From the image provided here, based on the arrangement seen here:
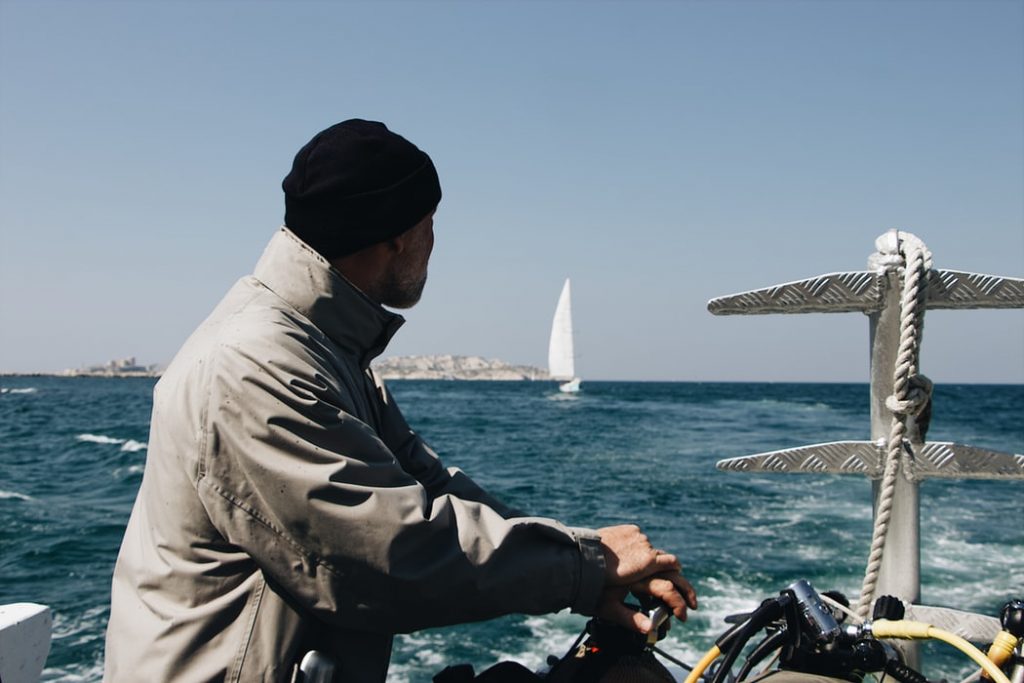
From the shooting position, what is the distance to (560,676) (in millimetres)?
1522

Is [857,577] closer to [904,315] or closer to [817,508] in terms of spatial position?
[817,508]

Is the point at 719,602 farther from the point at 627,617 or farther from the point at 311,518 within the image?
the point at 311,518

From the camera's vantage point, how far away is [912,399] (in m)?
2.77

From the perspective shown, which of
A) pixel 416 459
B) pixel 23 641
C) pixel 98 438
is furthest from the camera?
pixel 98 438

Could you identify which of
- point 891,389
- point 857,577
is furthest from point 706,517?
point 891,389

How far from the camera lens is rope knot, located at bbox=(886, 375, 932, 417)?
9.04ft

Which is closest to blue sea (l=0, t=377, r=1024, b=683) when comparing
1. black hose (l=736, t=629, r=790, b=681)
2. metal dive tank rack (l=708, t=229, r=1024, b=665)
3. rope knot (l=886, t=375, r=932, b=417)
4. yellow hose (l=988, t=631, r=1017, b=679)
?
metal dive tank rack (l=708, t=229, r=1024, b=665)

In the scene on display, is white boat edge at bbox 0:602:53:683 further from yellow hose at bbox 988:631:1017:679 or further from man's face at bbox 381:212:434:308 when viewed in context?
yellow hose at bbox 988:631:1017:679

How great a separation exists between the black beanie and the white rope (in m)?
1.91

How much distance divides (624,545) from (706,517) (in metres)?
13.5

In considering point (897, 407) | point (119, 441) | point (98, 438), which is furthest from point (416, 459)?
point (98, 438)

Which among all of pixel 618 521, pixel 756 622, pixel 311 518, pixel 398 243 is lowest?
pixel 618 521

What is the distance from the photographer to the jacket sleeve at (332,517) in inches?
48.4

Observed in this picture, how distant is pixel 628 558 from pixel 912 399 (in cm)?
178
